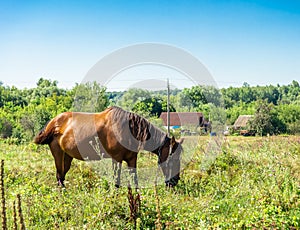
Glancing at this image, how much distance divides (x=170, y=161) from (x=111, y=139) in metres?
1.15

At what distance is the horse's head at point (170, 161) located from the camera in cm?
595

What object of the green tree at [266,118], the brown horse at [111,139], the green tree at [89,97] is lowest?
the green tree at [266,118]

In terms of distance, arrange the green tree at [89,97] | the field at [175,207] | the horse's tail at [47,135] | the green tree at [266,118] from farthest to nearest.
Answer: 1. the green tree at [266,118]
2. the green tree at [89,97]
3. the horse's tail at [47,135]
4. the field at [175,207]

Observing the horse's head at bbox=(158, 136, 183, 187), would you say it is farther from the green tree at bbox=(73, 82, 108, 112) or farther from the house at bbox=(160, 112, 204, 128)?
the house at bbox=(160, 112, 204, 128)

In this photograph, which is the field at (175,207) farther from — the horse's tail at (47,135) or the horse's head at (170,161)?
the horse's tail at (47,135)

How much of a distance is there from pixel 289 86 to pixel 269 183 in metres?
110

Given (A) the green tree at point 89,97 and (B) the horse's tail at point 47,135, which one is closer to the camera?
(B) the horse's tail at point 47,135

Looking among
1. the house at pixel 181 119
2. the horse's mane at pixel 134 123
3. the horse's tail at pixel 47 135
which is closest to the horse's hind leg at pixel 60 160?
the horse's tail at pixel 47 135

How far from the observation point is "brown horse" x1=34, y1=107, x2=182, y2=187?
589 centimetres

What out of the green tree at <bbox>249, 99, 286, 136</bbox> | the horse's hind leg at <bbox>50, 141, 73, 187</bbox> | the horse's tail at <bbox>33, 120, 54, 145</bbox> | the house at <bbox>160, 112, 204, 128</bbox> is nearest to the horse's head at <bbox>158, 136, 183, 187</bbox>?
the horse's hind leg at <bbox>50, 141, 73, 187</bbox>

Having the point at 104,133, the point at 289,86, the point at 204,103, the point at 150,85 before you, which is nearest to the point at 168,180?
the point at 104,133

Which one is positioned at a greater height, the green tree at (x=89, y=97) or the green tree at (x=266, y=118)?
the green tree at (x=89, y=97)

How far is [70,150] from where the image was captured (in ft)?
20.6

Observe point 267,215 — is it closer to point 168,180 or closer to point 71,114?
point 168,180
